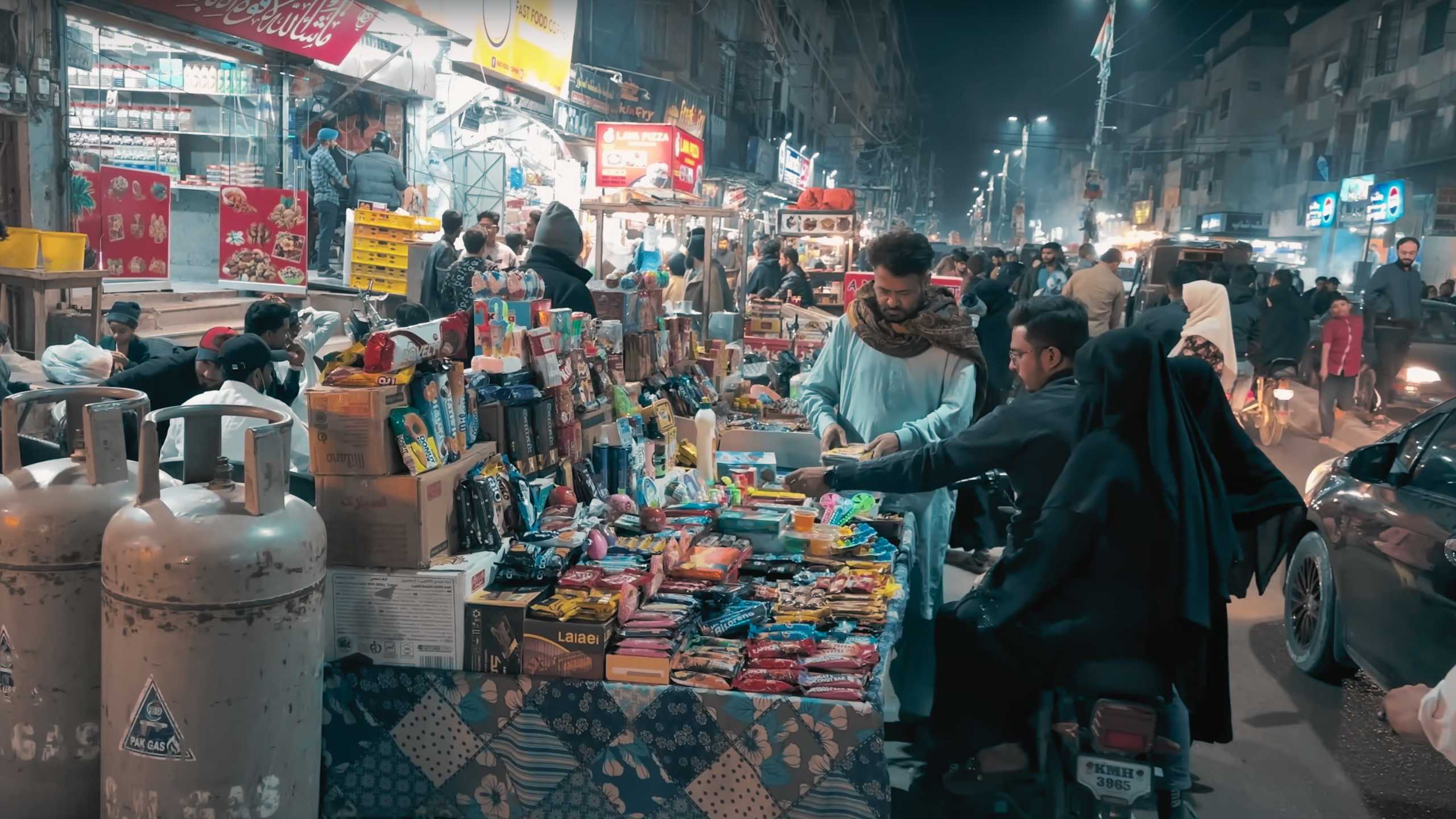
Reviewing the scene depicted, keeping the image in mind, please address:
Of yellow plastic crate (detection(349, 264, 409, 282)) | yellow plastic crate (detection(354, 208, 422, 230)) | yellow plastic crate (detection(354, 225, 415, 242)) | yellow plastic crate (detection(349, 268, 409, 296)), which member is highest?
yellow plastic crate (detection(354, 208, 422, 230))

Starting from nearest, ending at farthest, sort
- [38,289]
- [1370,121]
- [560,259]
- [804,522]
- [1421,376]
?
[804,522]
[560,259]
[38,289]
[1421,376]
[1370,121]

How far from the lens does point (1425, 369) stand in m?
13.4

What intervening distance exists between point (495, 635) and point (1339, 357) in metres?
12.4

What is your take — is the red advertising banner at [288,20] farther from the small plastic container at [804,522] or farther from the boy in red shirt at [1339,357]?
the boy in red shirt at [1339,357]

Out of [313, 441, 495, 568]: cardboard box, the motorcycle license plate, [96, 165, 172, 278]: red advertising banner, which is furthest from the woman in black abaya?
[96, 165, 172, 278]: red advertising banner

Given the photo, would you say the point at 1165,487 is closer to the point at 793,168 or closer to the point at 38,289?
the point at 38,289

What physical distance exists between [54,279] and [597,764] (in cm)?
693

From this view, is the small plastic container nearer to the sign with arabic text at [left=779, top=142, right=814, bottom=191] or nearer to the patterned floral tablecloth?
the patterned floral tablecloth

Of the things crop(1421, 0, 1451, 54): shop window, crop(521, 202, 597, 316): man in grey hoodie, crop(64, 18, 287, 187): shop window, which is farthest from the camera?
crop(1421, 0, 1451, 54): shop window

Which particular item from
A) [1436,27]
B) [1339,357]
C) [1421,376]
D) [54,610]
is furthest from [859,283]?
[1436,27]

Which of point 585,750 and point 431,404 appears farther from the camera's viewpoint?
point 431,404

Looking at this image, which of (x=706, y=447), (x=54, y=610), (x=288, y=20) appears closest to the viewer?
(x=54, y=610)

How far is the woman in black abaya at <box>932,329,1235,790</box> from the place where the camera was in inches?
125

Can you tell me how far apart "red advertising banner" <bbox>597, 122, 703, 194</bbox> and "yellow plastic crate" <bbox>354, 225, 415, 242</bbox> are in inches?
108
